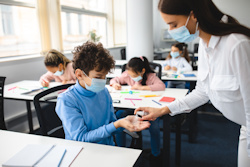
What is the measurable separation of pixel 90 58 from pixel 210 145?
1981 mm

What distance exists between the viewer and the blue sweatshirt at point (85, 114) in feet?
3.97

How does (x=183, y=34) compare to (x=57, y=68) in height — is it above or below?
above

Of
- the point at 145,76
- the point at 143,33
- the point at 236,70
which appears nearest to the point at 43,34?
the point at 143,33

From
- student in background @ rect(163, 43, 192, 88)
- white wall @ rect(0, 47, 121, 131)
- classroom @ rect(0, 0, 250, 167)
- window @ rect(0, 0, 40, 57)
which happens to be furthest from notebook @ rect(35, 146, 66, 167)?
student in background @ rect(163, 43, 192, 88)

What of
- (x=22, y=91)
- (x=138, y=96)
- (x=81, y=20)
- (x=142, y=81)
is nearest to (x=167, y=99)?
(x=138, y=96)

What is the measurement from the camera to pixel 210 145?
8.48 feet

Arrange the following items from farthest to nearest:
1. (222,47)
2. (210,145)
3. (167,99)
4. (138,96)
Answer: (210,145), (138,96), (167,99), (222,47)

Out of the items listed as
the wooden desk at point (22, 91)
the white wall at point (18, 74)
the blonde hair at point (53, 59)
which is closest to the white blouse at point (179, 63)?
the blonde hair at point (53, 59)

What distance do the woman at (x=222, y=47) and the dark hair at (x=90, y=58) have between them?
0.46 meters

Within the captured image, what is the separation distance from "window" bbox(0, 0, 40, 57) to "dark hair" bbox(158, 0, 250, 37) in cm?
288

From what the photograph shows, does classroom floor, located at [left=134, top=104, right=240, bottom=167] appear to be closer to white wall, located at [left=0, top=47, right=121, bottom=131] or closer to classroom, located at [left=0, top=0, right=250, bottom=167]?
classroom, located at [left=0, top=0, right=250, bottom=167]

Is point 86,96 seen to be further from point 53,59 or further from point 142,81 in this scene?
point 53,59

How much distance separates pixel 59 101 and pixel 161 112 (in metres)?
0.66

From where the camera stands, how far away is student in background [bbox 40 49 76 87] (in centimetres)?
264
